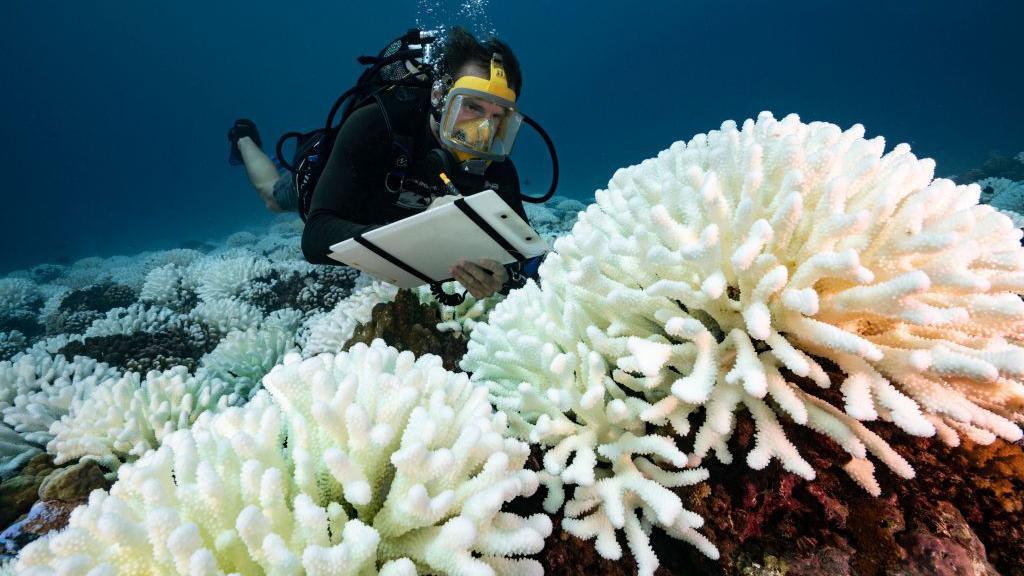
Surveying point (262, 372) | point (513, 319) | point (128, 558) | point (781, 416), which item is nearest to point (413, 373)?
point (513, 319)

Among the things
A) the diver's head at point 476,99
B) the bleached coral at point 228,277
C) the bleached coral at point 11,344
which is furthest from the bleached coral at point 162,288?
the diver's head at point 476,99

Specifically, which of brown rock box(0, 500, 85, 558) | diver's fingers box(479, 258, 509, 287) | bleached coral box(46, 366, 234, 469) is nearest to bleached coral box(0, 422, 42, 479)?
bleached coral box(46, 366, 234, 469)

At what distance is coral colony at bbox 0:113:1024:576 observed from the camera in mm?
1160

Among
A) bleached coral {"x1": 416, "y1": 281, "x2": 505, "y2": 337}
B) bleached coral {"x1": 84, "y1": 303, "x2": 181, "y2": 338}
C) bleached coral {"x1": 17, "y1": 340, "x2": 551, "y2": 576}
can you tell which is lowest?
bleached coral {"x1": 84, "y1": 303, "x2": 181, "y2": 338}

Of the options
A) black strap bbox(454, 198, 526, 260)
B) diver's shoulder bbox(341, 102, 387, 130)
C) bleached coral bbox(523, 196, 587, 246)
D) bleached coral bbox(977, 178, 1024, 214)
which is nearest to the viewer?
black strap bbox(454, 198, 526, 260)

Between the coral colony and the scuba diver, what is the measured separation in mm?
2362

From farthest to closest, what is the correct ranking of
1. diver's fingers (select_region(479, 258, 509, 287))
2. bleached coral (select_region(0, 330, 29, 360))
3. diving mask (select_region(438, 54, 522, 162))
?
1. bleached coral (select_region(0, 330, 29, 360))
2. diving mask (select_region(438, 54, 522, 162))
3. diver's fingers (select_region(479, 258, 509, 287))

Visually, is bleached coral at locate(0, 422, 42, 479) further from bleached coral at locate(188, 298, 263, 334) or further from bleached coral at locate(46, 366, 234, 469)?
bleached coral at locate(188, 298, 263, 334)

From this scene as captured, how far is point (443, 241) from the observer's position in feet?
10.9

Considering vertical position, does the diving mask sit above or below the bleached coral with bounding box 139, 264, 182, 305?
above

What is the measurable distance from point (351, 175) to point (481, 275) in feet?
7.48

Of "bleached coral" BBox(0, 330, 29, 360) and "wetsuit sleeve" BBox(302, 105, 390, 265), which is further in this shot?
"bleached coral" BBox(0, 330, 29, 360)

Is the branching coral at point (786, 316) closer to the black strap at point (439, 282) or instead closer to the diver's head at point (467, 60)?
the black strap at point (439, 282)

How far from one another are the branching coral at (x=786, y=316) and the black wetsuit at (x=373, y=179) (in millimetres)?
3389
